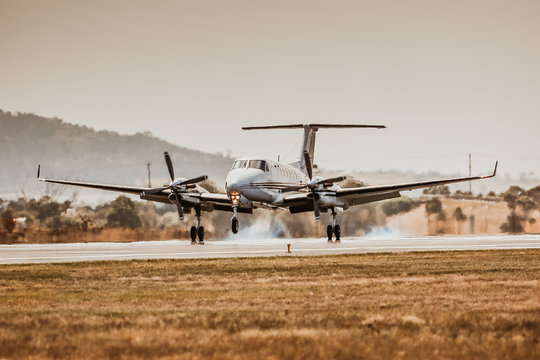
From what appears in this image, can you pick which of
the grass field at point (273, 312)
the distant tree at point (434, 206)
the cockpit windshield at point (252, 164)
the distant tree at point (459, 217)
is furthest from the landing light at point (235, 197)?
the distant tree at point (459, 217)

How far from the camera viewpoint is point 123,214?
310 feet

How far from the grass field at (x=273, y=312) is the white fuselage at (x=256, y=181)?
1000 inches

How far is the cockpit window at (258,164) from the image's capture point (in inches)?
2274

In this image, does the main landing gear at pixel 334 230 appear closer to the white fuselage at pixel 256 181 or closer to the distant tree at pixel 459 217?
the white fuselage at pixel 256 181

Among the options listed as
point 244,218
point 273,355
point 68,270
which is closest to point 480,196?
point 244,218

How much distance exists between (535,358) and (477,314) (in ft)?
14.7

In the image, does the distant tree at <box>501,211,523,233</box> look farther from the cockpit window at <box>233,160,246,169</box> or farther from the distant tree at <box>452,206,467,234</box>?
the cockpit window at <box>233,160,246,169</box>

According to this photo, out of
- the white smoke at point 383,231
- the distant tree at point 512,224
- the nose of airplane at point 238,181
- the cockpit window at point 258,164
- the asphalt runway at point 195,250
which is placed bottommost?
the asphalt runway at point 195,250

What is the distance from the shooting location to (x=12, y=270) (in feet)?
99.5

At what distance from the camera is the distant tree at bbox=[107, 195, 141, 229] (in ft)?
297

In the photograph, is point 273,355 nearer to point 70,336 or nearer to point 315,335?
point 315,335

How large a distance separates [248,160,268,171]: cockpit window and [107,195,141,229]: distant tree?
1323 inches

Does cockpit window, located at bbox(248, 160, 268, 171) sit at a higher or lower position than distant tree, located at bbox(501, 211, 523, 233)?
higher

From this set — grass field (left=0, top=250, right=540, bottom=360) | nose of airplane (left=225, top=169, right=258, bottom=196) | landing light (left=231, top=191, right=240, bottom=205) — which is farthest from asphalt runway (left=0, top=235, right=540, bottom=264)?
grass field (left=0, top=250, right=540, bottom=360)
